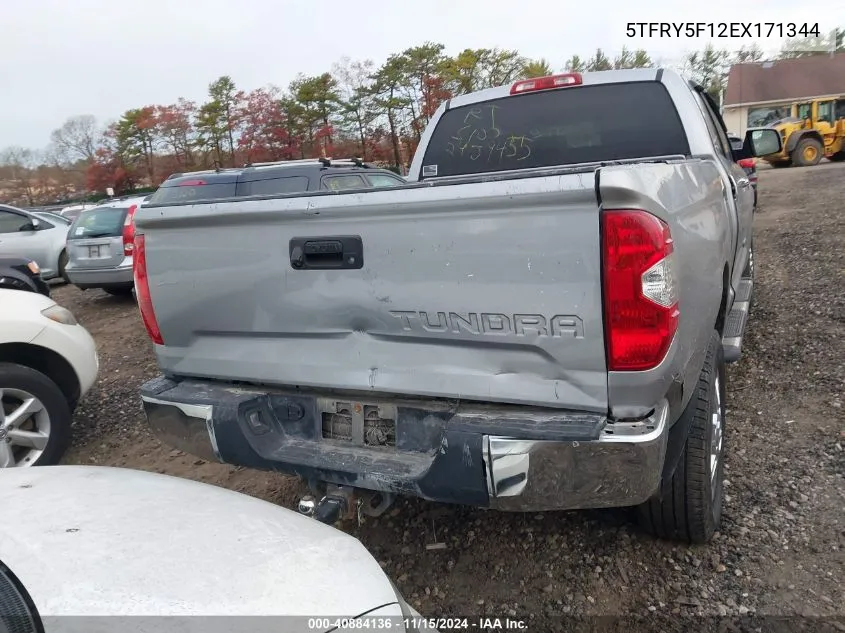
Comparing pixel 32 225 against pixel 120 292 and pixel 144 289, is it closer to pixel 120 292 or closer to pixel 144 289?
pixel 120 292

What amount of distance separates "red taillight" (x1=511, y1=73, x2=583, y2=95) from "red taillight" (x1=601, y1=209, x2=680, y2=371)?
2.34m

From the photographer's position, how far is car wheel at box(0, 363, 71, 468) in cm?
380

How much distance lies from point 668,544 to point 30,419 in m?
3.82

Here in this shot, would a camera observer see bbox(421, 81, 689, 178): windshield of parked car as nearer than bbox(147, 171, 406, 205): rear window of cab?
Yes

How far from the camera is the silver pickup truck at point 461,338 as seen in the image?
1.91 metres

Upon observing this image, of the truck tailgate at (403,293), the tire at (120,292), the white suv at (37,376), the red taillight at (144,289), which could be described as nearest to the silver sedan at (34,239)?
the tire at (120,292)

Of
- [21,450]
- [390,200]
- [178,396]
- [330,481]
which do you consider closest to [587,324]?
[390,200]

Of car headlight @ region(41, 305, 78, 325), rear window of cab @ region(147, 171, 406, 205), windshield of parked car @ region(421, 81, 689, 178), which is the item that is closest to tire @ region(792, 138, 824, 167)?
rear window of cab @ region(147, 171, 406, 205)

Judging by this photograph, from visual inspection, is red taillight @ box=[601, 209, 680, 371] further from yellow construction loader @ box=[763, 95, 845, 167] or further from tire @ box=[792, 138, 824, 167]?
tire @ box=[792, 138, 824, 167]

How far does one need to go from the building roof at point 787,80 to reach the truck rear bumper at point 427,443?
124 feet

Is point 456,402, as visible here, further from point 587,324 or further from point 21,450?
point 21,450

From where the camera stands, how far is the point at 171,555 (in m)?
1.48

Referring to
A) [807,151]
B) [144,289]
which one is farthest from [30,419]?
[807,151]

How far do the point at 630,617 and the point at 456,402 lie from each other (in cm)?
108
